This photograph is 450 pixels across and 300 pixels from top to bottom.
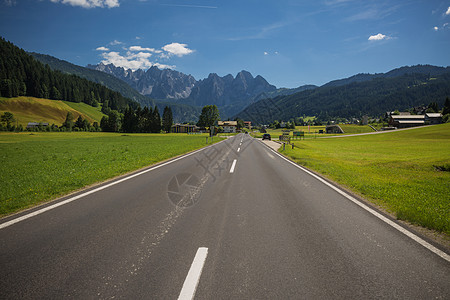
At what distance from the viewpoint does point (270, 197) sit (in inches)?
244

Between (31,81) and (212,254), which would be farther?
(31,81)

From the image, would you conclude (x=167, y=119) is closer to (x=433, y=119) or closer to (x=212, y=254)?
(x=212, y=254)

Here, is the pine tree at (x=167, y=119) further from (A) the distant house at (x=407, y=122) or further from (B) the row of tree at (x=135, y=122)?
(A) the distant house at (x=407, y=122)

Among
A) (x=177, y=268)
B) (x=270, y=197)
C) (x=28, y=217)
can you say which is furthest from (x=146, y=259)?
(x=270, y=197)

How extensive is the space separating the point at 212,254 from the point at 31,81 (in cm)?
17070

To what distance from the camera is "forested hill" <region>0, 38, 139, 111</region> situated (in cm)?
11024

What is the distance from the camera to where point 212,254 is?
313 cm

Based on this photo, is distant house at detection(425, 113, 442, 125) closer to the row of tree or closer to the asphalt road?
the row of tree

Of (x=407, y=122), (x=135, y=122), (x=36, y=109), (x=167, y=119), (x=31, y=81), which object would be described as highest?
(x=31, y=81)

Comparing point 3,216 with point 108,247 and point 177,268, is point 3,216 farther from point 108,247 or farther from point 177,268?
point 177,268

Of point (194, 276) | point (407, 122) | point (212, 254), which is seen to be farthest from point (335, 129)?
point (194, 276)

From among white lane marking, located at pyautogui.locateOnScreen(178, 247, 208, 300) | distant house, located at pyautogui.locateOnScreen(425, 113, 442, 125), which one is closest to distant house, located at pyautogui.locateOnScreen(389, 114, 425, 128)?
distant house, located at pyautogui.locateOnScreen(425, 113, 442, 125)

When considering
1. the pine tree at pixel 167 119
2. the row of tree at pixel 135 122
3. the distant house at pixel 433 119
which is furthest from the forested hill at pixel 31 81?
the distant house at pixel 433 119

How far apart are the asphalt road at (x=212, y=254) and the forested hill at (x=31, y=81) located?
153 m
